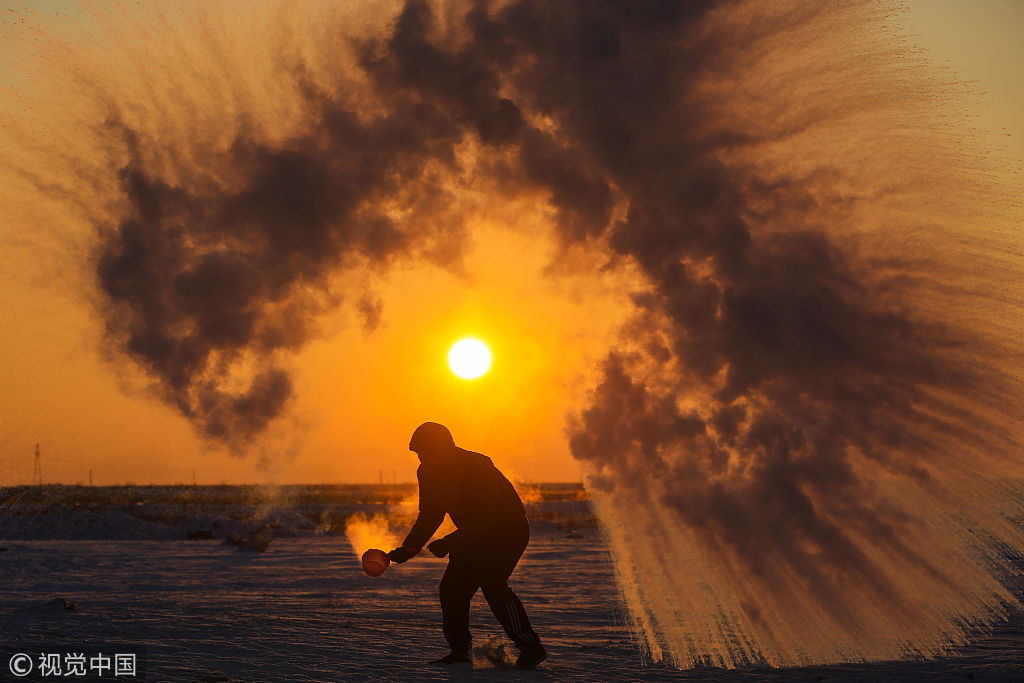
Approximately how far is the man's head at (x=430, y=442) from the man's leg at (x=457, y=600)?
1048 mm

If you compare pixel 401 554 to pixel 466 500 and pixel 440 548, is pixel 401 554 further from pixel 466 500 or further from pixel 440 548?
pixel 466 500

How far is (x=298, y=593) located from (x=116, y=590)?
3.48 meters

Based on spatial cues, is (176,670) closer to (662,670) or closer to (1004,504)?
(662,670)

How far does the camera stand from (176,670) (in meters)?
8.45

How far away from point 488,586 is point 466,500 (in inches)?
33.8

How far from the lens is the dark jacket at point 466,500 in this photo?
866cm

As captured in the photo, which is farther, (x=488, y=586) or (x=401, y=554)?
(x=488, y=586)

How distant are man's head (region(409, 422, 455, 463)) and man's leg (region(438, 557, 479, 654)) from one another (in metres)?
1.05

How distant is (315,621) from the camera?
40.8 ft

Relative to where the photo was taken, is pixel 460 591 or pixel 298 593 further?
pixel 298 593

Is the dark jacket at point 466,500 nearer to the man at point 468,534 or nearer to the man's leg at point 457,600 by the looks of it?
the man at point 468,534

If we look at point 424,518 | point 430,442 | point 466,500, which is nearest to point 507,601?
point 466,500

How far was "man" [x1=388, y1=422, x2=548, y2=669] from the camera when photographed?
855cm

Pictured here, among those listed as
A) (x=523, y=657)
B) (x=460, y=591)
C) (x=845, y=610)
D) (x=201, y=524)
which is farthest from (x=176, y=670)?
(x=201, y=524)
